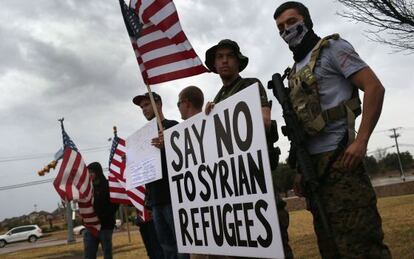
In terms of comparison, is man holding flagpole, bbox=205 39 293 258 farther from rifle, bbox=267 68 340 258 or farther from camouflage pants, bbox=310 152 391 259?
camouflage pants, bbox=310 152 391 259

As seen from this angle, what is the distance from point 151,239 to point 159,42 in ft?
10.5

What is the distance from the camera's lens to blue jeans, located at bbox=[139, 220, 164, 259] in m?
5.90

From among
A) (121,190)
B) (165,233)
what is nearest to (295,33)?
(165,233)

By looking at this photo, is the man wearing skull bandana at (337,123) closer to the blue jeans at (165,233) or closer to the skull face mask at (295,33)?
the skull face mask at (295,33)

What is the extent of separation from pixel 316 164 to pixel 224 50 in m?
1.17

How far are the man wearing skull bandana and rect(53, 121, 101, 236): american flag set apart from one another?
4034 millimetres

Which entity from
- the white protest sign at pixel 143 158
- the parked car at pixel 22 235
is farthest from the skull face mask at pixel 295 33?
the parked car at pixel 22 235

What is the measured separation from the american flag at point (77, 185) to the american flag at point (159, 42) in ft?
9.44

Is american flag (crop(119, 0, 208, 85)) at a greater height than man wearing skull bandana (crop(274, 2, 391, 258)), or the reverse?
american flag (crop(119, 0, 208, 85))

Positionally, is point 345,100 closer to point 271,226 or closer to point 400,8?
point 271,226

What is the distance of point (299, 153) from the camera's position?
254 centimetres

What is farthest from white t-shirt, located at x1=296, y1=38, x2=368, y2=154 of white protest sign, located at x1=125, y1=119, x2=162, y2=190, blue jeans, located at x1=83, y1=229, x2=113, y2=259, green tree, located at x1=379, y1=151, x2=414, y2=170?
green tree, located at x1=379, y1=151, x2=414, y2=170

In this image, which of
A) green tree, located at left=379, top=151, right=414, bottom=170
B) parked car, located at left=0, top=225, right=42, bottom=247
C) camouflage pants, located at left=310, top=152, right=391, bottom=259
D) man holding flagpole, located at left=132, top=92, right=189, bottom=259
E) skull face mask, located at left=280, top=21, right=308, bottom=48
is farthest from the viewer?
green tree, located at left=379, top=151, right=414, bottom=170

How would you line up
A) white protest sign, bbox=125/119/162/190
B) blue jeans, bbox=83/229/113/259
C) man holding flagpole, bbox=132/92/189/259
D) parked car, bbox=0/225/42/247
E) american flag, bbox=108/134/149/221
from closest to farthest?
white protest sign, bbox=125/119/162/190, man holding flagpole, bbox=132/92/189/259, american flag, bbox=108/134/149/221, blue jeans, bbox=83/229/113/259, parked car, bbox=0/225/42/247
